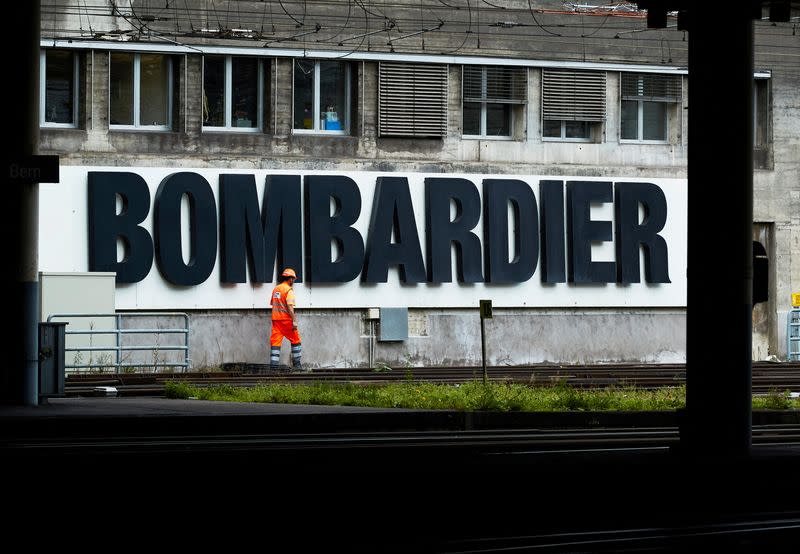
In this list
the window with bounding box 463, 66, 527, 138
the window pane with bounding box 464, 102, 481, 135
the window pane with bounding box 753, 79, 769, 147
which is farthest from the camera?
the window pane with bounding box 753, 79, 769, 147

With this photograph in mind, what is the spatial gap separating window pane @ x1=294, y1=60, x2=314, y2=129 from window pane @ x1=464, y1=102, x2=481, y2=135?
11.8ft

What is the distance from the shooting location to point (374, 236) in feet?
104

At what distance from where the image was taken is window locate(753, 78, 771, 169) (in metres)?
35.1

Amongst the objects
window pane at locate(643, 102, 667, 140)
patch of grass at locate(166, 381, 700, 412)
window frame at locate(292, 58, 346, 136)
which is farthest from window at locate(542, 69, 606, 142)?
patch of grass at locate(166, 381, 700, 412)

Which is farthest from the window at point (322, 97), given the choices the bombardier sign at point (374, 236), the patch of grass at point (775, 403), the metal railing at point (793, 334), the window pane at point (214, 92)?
the patch of grass at point (775, 403)

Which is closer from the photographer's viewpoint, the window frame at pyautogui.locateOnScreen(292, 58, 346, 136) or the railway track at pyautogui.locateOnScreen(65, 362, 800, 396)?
the railway track at pyautogui.locateOnScreen(65, 362, 800, 396)

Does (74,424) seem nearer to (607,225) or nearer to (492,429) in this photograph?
(492,429)

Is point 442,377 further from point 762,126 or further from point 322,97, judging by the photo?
point 762,126

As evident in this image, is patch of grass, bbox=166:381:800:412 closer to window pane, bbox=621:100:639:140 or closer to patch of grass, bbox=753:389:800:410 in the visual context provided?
patch of grass, bbox=753:389:800:410

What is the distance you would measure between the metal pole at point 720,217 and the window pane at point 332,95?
1919cm

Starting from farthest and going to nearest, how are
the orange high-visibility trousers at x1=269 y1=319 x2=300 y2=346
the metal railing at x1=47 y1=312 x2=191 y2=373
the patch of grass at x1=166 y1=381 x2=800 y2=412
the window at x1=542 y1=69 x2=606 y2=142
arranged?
the window at x1=542 y1=69 x2=606 y2=142, the orange high-visibility trousers at x1=269 y1=319 x2=300 y2=346, the metal railing at x1=47 y1=312 x2=191 y2=373, the patch of grass at x1=166 y1=381 x2=800 y2=412

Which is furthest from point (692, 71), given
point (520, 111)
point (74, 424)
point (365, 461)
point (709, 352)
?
point (520, 111)

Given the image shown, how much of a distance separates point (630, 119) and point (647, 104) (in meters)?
0.56

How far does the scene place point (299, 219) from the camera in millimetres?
31344
